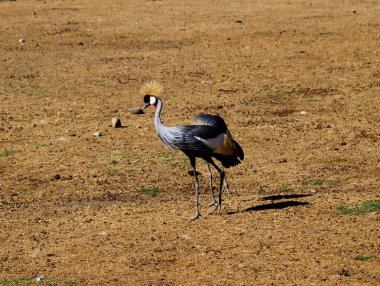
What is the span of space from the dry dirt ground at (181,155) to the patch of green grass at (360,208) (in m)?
0.20

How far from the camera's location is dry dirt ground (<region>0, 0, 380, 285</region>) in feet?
33.1

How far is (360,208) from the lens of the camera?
37.3 feet

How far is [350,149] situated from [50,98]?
6.20m

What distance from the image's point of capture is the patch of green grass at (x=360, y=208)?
1127cm

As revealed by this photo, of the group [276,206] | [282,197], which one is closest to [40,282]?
[276,206]

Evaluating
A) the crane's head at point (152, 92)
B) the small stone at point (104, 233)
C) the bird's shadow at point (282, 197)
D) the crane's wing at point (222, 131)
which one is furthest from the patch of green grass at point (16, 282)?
the bird's shadow at point (282, 197)

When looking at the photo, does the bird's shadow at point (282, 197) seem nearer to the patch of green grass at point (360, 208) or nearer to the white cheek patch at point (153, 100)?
the patch of green grass at point (360, 208)

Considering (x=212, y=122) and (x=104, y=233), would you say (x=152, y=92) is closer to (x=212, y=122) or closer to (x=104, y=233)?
→ (x=212, y=122)

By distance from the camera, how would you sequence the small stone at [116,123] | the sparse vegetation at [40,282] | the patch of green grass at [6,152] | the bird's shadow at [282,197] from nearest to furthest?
the sparse vegetation at [40,282], the bird's shadow at [282,197], the patch of green grass at [6,152], the small stone at [116,123]

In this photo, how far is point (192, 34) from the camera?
23938 mm

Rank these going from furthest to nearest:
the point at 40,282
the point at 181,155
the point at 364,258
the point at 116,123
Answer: the point at 116,123
the point at 181,155
the point at 364,258
the point at 40,282

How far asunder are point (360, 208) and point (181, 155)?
3.77 meters

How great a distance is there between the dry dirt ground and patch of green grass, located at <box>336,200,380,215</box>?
20 centimetres

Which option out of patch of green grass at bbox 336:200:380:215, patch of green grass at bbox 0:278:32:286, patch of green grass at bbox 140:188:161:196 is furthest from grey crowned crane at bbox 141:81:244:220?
patch of green grass at bbox 0:278:32:286
